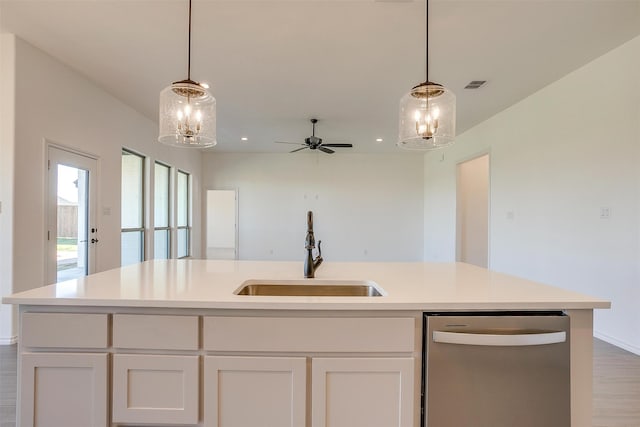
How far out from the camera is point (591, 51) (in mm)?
2895

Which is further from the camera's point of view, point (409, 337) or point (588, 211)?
point (588, 211)

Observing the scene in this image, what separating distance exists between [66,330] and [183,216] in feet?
19.6

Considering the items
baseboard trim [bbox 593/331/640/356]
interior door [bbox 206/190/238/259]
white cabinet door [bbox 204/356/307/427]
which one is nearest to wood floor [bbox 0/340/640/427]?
baseboard trim [bbox 593/331/640/356]

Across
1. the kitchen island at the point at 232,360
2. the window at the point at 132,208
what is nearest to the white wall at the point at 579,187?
the kitchen island at the point at 232,360

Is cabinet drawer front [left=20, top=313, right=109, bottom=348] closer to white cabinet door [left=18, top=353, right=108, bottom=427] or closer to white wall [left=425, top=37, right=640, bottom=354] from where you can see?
white cabinet door [left=18, top=353, right=108, bottom=427]

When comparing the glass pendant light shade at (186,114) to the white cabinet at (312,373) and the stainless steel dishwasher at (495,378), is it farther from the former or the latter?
the stainless steel dishwasher at (495,378)

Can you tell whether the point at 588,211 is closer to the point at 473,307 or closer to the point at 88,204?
the point at 473,307

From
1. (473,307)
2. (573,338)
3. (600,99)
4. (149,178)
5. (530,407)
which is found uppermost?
(600,99)

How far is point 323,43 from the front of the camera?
2.76 metres

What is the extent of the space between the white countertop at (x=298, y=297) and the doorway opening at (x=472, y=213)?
4.42 m

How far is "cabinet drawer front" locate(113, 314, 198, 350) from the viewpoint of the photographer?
4.13ft

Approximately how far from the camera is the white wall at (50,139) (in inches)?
111

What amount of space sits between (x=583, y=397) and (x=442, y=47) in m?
2.71

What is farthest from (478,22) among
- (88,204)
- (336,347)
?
(88,204)
